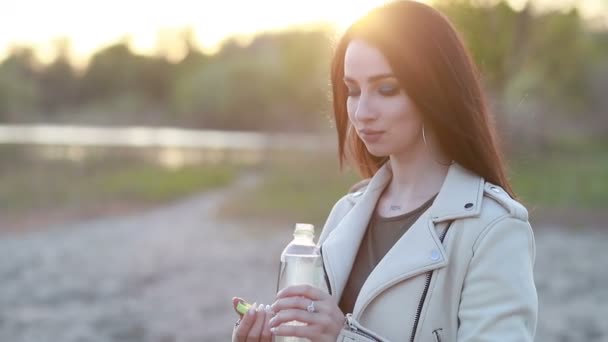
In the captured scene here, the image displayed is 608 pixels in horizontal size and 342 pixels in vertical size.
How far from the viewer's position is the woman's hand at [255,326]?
1.73 meters

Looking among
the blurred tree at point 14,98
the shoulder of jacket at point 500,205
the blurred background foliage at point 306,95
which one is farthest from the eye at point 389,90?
the blurred tree at point 14,98

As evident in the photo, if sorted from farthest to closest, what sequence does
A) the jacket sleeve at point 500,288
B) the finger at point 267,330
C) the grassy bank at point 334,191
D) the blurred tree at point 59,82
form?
1. the blurred tree at point 59,82
2. the grassy bank at point 334,191
3. the finger at point 267,330
4. the jacket sleeve at point 500,288

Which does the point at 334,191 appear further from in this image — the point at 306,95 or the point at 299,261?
the point at 306,95

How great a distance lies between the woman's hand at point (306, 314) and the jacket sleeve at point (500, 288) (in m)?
0.28

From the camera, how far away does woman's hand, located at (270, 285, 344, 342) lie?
1.63 m

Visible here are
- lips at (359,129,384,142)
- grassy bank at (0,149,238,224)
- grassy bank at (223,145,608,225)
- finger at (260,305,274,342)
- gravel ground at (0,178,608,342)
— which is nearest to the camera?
finger at (260,305,274,342)

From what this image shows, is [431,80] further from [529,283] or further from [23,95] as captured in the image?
[23,95]

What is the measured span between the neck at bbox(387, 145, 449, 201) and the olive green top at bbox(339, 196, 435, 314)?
41 millimetres

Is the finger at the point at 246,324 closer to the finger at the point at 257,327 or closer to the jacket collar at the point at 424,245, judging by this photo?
the finger at the point at 257,327

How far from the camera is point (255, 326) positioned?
1743 mm

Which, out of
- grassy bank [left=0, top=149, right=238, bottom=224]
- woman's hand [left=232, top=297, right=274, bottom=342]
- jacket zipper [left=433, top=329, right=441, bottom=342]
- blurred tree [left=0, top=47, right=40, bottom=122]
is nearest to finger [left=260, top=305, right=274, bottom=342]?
woman's hand [left=232, top=297, right=274, bottom=342]

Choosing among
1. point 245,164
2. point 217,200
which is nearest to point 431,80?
point 217,200

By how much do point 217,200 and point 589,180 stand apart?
796 centimetres

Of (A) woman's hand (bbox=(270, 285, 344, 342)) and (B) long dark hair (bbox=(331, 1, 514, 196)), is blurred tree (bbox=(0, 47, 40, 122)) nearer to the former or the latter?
(B) long dark hair (bbox=(331, 1, 514, 196))
